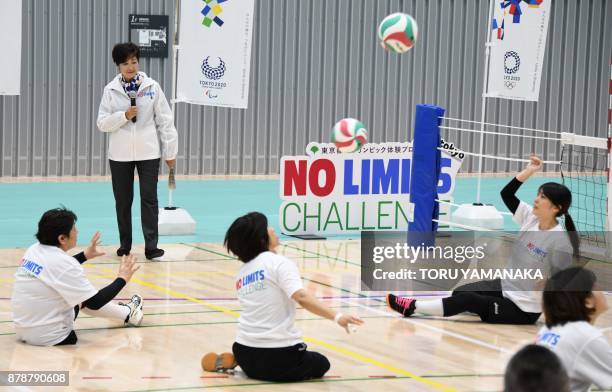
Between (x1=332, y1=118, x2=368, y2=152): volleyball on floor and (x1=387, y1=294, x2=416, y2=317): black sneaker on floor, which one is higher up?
(x1=332, y1=118, x2=368, y2=152): volleyball on floor

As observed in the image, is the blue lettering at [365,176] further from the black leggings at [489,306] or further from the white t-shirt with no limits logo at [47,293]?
the white t-shirt with no limits logo at [47,293]

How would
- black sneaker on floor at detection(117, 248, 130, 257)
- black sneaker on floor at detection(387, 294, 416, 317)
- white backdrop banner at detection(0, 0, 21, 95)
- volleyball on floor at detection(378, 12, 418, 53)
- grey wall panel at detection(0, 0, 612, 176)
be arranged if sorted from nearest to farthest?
black sneaker on floor at detection(387, 294, 416, 317), volleyball on floor at detection(378, 12, 418, 53), black sneaker on floor at detection(117, 248, 130, 257), white backdrop banner at detection(0, 0, 21, 95), grey wall panel at detection(0, 0, 612, 176)

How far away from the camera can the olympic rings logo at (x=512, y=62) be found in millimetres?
13422

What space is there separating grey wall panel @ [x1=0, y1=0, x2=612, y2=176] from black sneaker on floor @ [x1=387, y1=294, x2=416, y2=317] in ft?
32.5

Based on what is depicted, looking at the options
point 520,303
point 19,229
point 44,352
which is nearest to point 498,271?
point 520,303

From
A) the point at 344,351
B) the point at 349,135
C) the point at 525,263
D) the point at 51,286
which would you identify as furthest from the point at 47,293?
the point at 349,135

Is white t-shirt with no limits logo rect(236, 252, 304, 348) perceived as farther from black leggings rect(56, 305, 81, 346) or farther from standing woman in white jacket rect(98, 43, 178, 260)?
standing woman in white jacket rect(98, 43, 178, 260)

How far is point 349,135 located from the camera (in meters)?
9.38

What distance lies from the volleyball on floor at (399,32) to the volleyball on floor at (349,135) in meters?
1.24

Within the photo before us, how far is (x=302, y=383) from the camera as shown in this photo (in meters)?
5.83

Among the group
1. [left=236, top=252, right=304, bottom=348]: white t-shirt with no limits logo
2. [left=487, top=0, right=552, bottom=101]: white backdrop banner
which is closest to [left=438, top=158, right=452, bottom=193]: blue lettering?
[left=487, top=0, right=552, bottom=101]: white backdrop banner

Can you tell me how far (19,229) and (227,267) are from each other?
326 centimetres

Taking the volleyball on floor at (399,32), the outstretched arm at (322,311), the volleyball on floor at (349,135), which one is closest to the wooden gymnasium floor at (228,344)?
the outstretched arm at (322,311)

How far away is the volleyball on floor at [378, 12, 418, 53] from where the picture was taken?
815 centimetres
